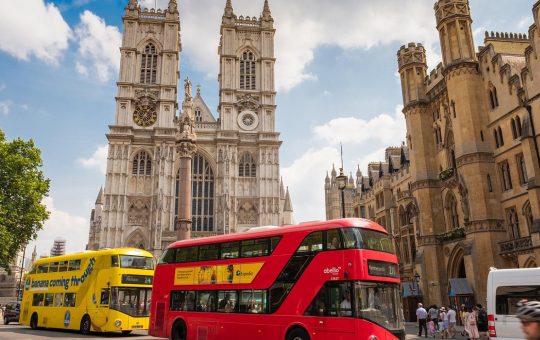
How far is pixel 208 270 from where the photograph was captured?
14.7m

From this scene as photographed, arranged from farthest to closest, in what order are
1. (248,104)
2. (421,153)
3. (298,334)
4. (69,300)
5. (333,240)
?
(248,104) → (421,153) → (69,300) → (298,334) → (333,240)

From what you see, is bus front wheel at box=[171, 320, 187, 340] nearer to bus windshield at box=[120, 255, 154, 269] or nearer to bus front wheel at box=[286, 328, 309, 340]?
bus windshield at box=[120, 255, 154, 269]

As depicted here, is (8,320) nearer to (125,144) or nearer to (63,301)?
(63,301)

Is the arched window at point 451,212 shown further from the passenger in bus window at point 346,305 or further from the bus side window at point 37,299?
the bus side window at point 37,299

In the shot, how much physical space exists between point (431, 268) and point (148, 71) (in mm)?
43483

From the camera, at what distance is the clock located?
56.0 meters

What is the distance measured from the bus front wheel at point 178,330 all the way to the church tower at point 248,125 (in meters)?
34.9

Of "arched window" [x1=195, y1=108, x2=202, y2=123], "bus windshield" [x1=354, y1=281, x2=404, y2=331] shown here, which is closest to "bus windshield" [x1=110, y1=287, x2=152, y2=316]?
"bus windshield" [x1=354, y1=281, x2=404, y2=331]

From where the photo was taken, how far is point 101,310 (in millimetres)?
18406

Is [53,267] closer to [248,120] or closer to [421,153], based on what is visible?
[421,153]

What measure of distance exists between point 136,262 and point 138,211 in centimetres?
3366

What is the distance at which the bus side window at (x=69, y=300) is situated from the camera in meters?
19.9

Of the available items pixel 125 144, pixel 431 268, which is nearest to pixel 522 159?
pixel 431 268

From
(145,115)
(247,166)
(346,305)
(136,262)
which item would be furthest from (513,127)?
(145,115)
